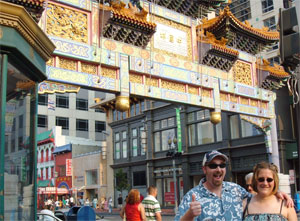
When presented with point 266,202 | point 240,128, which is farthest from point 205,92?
point 240,128

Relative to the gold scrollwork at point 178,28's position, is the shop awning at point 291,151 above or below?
below

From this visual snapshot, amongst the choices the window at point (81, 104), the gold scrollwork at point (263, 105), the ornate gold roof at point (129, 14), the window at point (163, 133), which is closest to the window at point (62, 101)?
the window at point (81, 104)

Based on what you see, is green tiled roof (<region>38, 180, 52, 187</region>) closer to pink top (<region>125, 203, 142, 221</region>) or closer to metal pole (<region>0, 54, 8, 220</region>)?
pink top (<region>125, 203, 142, 221</region>)

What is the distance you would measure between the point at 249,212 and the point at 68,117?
5203 cm

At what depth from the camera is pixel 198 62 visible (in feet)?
50.4

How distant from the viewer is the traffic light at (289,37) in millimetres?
4781

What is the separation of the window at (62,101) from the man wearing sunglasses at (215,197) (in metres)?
51.4

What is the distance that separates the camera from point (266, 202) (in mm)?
3816

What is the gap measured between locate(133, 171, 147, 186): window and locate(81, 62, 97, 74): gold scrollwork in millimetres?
26366

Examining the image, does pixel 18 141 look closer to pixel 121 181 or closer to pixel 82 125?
pixel 121 181

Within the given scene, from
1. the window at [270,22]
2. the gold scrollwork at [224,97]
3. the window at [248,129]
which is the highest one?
the window at [270,22]

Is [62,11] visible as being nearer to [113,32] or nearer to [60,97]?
[113,32]

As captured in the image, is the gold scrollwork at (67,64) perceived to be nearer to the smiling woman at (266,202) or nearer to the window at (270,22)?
the smiling woman at (266,202)

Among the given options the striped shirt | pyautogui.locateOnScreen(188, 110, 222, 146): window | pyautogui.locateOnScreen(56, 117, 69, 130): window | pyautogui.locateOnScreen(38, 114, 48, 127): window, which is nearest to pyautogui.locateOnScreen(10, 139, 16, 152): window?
the striped shirt
